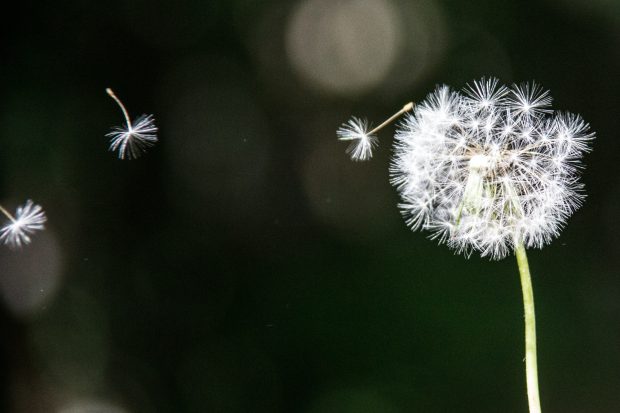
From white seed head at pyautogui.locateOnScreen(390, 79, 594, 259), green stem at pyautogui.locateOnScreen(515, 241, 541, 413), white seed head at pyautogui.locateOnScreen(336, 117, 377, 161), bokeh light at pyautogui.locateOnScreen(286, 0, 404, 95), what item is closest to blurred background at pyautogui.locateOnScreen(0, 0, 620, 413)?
bokeh light at pyautogui.locateOnScreen(286, 0, 404, 95)

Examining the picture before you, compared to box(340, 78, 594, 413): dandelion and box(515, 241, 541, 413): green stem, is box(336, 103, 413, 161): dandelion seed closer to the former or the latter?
box(340, 78, 594, 413): dandelion

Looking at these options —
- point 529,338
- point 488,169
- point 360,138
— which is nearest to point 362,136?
point 360,138

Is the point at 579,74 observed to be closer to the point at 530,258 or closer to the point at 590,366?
the point at 530,258

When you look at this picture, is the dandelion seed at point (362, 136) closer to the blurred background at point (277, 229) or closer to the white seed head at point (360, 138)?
the white seed head at point (360, 138)

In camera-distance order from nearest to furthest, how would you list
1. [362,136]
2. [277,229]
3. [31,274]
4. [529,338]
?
1. [529,338]
2. [362,136]
3. [31,274]
4. [277,229]

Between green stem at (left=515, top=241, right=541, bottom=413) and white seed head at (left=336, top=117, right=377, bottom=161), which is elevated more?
white seed head at (left=336, top=117, right=377, bottom=161)

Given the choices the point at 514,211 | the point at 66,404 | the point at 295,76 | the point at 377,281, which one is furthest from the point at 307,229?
the point at 514,211

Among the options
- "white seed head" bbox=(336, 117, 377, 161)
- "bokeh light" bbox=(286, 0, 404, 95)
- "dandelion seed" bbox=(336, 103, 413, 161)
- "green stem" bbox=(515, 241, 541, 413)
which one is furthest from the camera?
"bokeh light" bbox=(286, 0, 404, 95)

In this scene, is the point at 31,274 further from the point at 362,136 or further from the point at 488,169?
the point at 488,169
